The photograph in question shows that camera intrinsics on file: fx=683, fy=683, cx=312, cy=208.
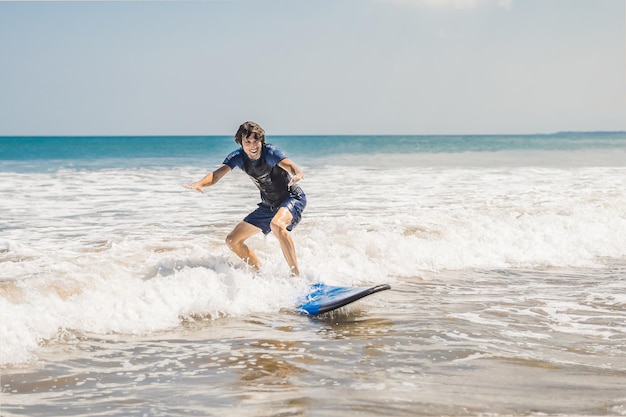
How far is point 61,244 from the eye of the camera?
35.4 feet

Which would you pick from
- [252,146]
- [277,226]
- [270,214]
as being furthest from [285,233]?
[252,146]

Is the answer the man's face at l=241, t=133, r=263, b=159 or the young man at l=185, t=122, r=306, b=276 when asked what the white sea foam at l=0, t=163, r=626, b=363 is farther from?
the man's face at l=241, t=133, r=263, b=159

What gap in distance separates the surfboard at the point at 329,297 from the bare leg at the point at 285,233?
0.42 metres

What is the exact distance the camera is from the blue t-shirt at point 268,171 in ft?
25.9

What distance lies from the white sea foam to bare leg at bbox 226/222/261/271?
152 millimetres

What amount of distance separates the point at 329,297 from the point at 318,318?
0.92ft

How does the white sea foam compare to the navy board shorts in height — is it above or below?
below

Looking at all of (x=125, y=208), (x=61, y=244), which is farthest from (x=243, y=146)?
(x=125, y=208)

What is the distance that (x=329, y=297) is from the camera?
7477 mm

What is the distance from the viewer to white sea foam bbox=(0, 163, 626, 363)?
7383mm

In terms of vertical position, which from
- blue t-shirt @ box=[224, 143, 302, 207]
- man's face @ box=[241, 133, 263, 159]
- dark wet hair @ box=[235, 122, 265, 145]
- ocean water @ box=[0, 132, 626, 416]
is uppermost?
dark wet hair @ box=[235, 122, 265, 145]

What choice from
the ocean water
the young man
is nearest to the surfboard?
the ocean water

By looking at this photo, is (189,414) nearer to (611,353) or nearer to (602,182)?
(611,353)

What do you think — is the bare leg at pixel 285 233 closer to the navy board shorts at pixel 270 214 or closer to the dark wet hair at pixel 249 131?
the navy board shorts at pixel 270 214
